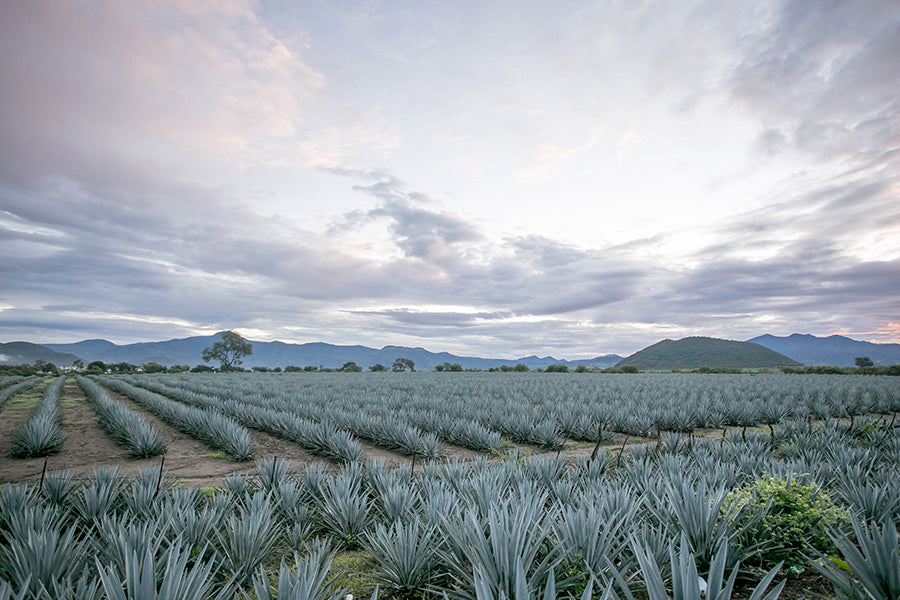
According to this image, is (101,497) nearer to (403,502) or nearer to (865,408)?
(403,502)

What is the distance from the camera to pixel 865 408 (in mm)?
12664

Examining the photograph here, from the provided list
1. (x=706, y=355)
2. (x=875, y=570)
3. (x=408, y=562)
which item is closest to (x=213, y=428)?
(x=408, y=562)

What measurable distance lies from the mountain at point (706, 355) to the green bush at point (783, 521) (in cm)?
10502

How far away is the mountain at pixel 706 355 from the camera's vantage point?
102m

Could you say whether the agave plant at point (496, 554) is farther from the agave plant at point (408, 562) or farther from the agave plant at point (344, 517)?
the agave plant at point (344, 517)

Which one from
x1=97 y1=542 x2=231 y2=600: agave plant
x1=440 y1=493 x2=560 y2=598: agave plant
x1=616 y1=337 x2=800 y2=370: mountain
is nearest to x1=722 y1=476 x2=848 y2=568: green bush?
x1=440 y1=493 x2=560 y2=598: agave plant

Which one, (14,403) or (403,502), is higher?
(403,502)

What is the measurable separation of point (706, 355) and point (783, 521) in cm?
13428

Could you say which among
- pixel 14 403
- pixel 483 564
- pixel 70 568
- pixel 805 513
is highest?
pixel 805 513

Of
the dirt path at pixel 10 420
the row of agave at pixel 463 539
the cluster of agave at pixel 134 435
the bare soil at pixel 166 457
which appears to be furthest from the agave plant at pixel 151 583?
the dirt path at pixel 10 420

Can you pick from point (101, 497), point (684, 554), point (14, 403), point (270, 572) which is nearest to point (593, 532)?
point (684, 554)

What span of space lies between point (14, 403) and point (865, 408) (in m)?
31.8

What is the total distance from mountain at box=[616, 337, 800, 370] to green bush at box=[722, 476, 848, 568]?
10502 cm

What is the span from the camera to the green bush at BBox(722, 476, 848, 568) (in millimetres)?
2496
